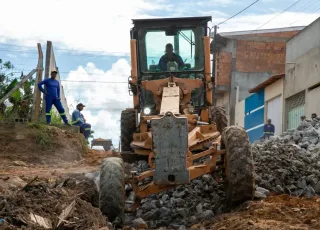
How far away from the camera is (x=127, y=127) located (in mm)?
12188

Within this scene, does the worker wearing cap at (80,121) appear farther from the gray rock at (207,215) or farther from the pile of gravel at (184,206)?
the gray rock at (207,215)

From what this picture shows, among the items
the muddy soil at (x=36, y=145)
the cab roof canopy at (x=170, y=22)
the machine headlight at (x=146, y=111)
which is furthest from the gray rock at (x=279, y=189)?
the muddy soil at (x=36, y=145)

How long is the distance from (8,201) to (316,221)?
3.36m

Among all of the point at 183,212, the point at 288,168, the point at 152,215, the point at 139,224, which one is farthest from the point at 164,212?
the point at 288,168

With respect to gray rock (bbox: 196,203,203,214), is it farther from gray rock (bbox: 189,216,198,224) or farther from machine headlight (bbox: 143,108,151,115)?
machine headlight (bbox: 143,108,151,115)

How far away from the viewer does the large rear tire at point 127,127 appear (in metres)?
12.1

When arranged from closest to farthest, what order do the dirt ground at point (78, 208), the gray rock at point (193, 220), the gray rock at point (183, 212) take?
the dirt ground at point (78, 208)
the gray rock at point (193, 220)
the gray rock at point (183, 212)

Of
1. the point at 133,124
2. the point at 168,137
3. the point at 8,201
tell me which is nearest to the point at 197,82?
the point at 133,124

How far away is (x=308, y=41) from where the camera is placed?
87.5ft

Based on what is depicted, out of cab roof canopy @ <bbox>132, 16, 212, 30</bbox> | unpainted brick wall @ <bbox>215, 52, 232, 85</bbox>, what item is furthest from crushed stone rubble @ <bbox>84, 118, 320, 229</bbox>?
unpainted brick wall @ <bbox>215, 52, 232, 85</bbox>

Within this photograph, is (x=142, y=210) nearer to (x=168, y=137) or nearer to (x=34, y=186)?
(x=168, y=137)

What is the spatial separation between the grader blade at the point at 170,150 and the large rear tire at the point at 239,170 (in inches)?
24.1

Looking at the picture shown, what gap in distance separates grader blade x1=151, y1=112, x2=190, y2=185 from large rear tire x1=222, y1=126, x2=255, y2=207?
61 cm

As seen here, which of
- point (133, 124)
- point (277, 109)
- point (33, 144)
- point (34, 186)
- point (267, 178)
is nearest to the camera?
point (34, 186)
